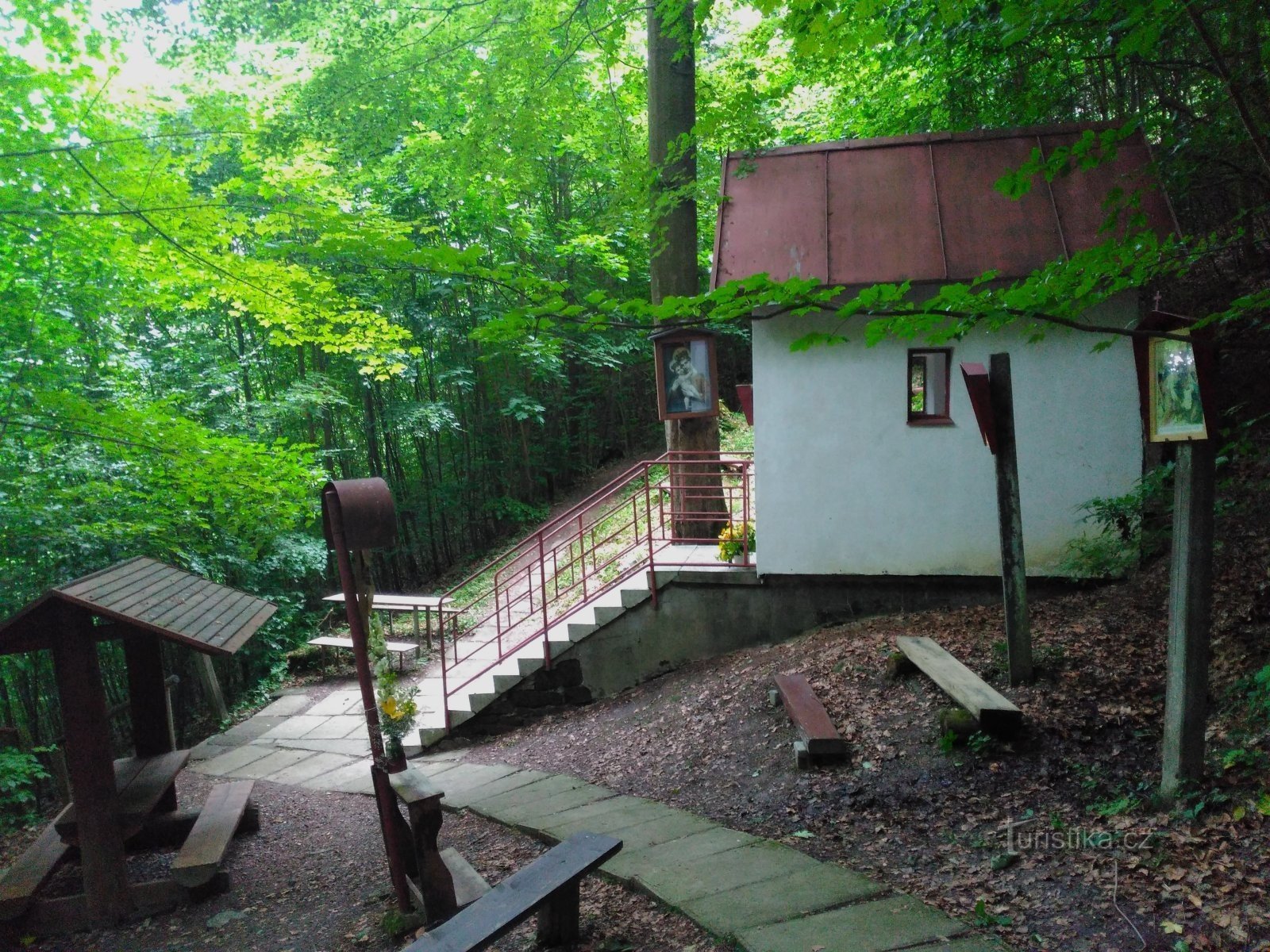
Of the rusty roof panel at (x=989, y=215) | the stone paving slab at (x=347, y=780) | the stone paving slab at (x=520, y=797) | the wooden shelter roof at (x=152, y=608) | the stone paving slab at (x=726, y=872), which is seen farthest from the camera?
the stone paving slab at (x=347, y=780)

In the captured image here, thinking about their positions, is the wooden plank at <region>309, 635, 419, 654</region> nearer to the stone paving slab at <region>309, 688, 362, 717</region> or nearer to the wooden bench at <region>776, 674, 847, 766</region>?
the stone paving slab at <region>309, 688, 362, 717</region>

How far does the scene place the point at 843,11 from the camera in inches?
222

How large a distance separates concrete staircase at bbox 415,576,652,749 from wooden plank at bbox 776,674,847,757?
2451 millimetres

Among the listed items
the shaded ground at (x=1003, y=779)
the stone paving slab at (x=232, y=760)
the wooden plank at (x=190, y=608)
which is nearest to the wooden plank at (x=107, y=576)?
the wooden plank at (x=190, y=608)

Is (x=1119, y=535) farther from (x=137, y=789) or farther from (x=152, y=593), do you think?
(x=137, y=789)

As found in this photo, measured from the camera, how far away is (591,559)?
41.0 feet

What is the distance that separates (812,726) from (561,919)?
6.99ft

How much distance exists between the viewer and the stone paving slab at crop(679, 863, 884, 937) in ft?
11.0

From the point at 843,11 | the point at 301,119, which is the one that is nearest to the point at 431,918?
the point at 843,11

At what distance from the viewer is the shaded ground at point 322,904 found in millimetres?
3740

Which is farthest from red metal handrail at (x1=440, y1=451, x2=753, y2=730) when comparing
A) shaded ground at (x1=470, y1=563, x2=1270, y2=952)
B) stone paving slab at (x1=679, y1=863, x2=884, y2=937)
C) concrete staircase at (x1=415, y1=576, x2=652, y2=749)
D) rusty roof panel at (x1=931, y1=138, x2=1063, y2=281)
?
stone paving slab at (x1=679, y1=863, x2=884, y2=937)

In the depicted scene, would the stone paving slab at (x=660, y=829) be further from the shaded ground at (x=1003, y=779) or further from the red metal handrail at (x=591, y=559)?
the red metal handrail at (x=591, y=559)

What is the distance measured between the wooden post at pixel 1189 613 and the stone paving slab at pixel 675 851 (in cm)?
203

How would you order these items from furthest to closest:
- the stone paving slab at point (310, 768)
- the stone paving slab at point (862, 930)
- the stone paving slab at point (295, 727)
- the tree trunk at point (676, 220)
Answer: the stone paving slab at point (295, 727) → the tree trunk at point (676, 220) → the stone paving slab at point (310, 768) → the stone paving slab at point (862, 930)
